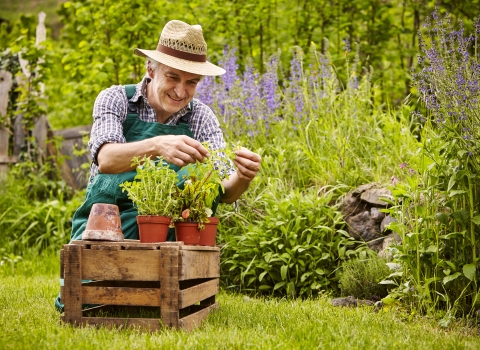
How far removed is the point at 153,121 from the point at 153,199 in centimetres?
77

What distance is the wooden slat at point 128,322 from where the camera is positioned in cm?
260

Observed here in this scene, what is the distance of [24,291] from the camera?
377cm

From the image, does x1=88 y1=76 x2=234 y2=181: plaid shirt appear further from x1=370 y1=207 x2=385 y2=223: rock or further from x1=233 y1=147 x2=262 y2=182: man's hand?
x1=370 y1=207 x2=385 y2=223: rock

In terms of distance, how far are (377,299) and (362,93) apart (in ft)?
6.93

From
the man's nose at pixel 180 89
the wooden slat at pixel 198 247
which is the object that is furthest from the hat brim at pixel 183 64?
the wooden slat at pixel 198 247

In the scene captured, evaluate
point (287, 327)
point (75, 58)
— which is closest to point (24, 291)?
point (287, 327)

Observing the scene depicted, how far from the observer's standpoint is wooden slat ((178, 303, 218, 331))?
2.59 m

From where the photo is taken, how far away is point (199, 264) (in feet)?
9.45

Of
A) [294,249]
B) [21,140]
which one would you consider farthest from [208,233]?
[21,140]

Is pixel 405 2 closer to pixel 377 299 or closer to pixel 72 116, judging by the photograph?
pixel 377 299

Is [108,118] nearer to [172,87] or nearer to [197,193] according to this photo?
[172,87]

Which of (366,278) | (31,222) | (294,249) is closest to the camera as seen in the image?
(366,278)

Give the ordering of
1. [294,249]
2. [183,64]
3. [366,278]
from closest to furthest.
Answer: [183,64] < [366,278] < [294,249]

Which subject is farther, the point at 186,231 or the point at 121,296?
the point at 186,231
